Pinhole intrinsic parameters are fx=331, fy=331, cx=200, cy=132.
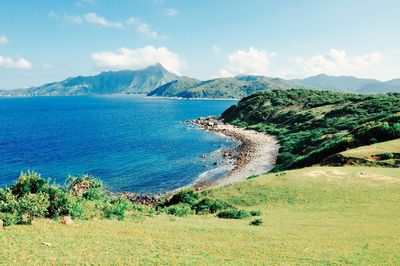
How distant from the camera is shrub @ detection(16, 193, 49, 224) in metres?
24.6

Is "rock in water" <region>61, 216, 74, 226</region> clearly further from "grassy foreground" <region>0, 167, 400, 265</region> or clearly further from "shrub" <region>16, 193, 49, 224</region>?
"shrub" <region>16, 193, 49, 224</region>

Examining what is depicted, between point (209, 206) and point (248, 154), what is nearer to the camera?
point (209, 206)

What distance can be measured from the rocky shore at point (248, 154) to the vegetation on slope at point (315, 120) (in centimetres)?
357

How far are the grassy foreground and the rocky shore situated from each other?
118 feet

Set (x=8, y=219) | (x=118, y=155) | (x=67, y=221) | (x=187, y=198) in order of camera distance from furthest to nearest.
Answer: (x=118, y=155) → (x=187, y=198) → (x=67, y=221) → (x=8, y=219)

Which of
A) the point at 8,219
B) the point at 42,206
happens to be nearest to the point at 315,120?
the point at 42,206

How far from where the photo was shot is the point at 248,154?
91.8m

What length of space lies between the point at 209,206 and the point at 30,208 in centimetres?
1891

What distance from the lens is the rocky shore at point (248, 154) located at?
242 ft

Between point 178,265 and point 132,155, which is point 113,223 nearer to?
point 178,265

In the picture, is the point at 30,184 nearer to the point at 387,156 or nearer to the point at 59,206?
the point at 59,206

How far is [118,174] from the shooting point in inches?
2960

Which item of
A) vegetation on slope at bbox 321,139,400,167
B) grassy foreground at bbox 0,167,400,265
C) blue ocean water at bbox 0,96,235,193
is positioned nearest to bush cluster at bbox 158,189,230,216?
grassy foreground at bbox 0,167,400,265

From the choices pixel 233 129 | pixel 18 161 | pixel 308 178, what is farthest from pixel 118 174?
pixel 233 129
